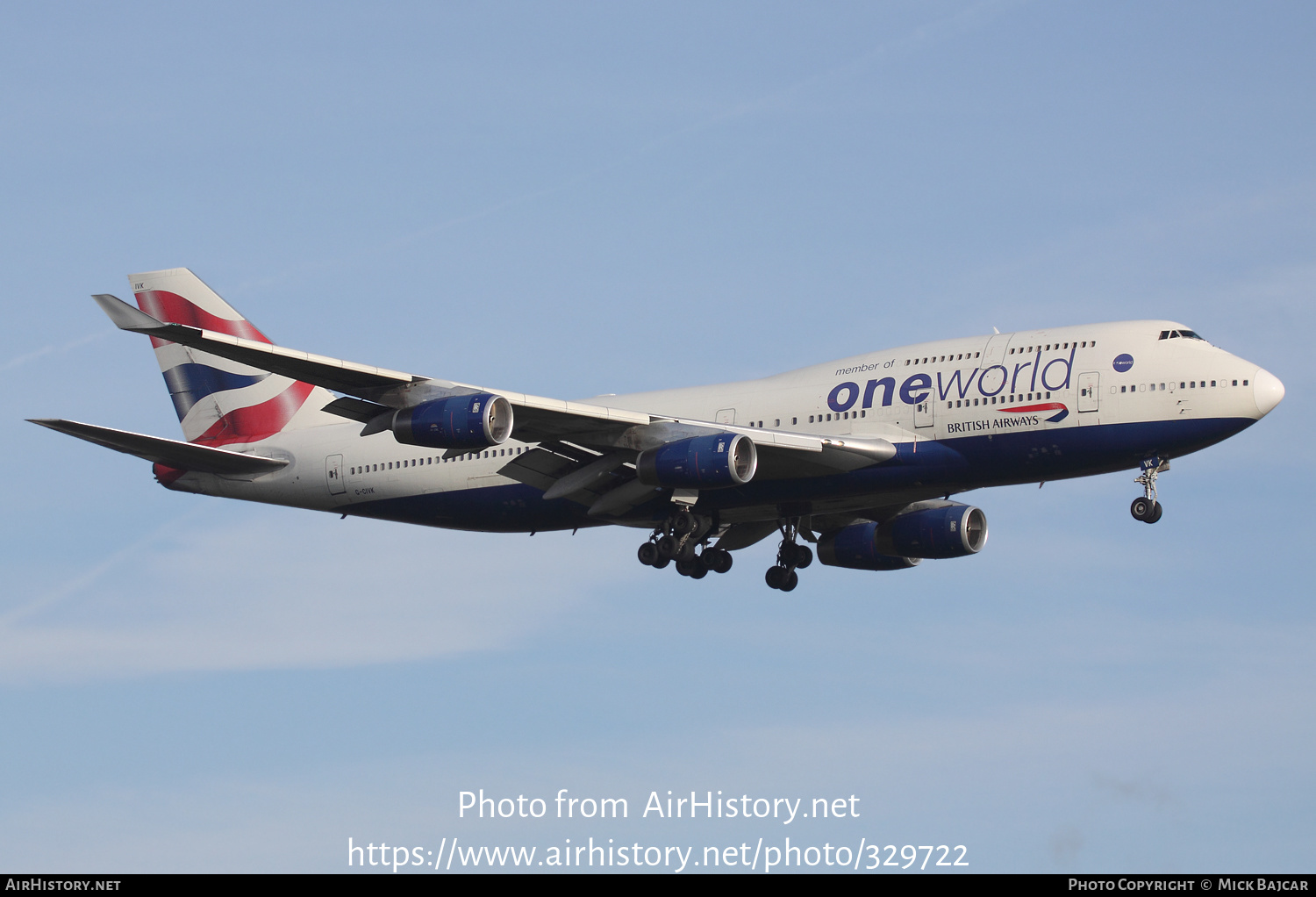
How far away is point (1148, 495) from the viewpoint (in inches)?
1738

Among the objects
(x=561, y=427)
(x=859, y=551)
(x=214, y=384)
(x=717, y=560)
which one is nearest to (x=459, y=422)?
(x=561, y=427)

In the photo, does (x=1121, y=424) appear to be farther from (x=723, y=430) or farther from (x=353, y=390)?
(x=353, y=390)

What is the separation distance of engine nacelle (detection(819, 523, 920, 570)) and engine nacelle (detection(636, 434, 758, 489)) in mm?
10054

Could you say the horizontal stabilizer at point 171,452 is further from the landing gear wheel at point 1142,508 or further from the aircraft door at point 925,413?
the landing gear wheel at point 1142,508

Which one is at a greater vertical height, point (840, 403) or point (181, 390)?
point (181, 390)

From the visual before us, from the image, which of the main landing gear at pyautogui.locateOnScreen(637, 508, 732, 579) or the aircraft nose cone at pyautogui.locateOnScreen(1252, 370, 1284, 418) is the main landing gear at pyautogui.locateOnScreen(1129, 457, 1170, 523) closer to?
the aircraft nose cone at pyautogui.locateOnScreen(1252, 370, 1284, 418)

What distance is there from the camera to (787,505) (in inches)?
1887

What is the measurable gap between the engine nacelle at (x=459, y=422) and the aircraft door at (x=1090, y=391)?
1514cm

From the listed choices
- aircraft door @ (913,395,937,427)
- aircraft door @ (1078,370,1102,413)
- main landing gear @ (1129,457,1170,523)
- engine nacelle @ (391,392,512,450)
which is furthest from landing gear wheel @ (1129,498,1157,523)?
engine nacelle @ (391,392,512,450)

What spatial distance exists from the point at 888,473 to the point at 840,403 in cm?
283

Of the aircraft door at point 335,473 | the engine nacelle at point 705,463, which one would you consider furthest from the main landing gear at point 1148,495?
the aircraft door at point 335,473

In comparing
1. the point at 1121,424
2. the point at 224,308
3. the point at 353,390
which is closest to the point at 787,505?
the point at 1121,424

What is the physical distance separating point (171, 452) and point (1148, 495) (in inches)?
1120

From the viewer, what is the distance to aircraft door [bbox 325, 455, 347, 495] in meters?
53.3
